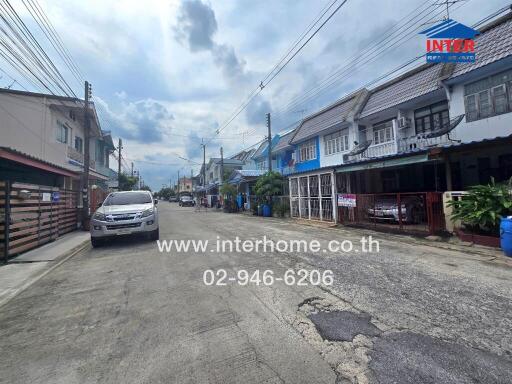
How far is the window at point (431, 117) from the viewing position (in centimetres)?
1285

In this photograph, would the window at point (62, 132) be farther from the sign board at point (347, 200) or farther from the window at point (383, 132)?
the window at point (383, 132)

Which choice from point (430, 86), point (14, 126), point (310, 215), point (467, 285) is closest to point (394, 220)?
point (310, 215)

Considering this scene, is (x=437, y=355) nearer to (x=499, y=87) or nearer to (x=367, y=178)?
(x=499, y=87)

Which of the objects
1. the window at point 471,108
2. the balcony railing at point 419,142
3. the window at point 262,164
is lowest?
the balcony railing at point 419,142

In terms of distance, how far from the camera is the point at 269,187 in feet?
62.6

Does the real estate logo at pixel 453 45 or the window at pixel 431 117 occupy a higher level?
the real estate logo at pixel 453 45

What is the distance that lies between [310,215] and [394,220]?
209 inches

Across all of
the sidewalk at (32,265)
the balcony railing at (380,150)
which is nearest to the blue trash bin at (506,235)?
the balcony railing at (380,150)

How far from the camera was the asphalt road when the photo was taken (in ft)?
7.50

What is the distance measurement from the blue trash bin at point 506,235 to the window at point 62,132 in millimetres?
21356

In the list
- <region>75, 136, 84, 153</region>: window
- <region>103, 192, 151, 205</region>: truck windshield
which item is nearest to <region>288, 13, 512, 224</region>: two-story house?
<region>103, 192, 151, 205</region>: truck windshield

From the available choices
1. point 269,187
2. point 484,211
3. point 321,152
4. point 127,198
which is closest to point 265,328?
point 484,211

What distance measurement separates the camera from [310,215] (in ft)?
49.7

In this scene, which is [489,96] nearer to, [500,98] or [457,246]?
[500,98]
